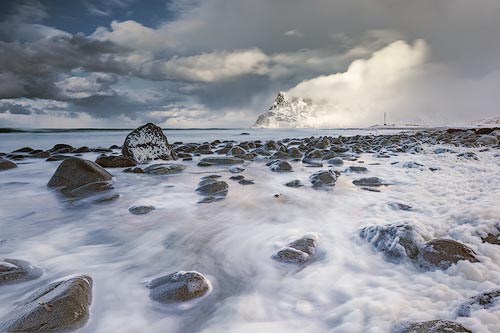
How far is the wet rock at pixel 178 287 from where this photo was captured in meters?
1.59

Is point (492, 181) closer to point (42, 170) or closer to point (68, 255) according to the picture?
point (68, 255)

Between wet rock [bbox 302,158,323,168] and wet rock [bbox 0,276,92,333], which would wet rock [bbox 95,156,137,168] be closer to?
wet rock [bbox 302,158,323,168]

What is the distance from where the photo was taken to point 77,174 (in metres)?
4.53

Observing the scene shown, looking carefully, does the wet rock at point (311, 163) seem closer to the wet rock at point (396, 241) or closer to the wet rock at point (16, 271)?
the wet rock at point (396, 241)

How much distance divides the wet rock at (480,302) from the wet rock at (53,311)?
5.76ft

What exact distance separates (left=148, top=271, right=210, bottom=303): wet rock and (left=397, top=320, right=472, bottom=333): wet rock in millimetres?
1010

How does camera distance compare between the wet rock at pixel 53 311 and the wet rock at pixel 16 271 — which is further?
the wet rock at pixel 16 271

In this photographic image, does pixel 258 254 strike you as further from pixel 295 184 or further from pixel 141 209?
pixel 295 184

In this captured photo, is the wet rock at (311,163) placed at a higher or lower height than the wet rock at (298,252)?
higher

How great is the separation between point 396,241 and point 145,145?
6542 mm

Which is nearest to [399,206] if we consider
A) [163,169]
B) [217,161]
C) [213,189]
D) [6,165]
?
[213,189]

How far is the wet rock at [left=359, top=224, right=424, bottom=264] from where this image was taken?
196 cm

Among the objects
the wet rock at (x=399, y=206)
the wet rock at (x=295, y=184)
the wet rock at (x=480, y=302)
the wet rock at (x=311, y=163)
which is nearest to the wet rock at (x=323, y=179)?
the wet rock at (x=295, y=184)

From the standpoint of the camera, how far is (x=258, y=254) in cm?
218
